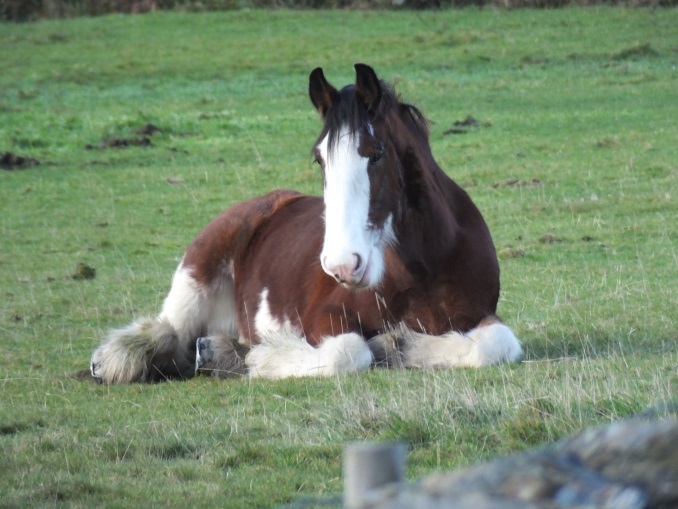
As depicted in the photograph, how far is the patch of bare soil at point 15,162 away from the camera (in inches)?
804

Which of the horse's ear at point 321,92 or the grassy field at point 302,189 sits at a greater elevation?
the horse's ear at point 321,92

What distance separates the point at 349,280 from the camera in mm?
6660

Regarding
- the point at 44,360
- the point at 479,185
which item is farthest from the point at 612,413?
the point at 479,185

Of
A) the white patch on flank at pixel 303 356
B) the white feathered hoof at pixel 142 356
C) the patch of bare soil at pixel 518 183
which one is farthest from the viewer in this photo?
the patch of bare soil at pixel 518 183

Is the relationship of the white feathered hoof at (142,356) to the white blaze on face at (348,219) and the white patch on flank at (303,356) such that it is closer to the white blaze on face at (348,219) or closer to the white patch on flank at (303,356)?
the white patch on flank at (303,356)

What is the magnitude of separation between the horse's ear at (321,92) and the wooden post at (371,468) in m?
5.04

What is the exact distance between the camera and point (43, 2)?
42.2m

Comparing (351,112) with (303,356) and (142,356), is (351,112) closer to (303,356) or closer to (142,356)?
(303,356)

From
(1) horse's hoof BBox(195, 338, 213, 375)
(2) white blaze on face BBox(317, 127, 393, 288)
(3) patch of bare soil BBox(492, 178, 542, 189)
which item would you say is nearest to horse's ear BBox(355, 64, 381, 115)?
(2) white blaze on face BBox(317, 127, 393, 288)

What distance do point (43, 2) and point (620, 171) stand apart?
30566 mm

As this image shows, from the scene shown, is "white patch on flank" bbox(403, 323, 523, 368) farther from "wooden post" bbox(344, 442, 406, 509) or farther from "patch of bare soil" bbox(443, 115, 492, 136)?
"patch of bare soil" bbox(443, 115, 492, 136)

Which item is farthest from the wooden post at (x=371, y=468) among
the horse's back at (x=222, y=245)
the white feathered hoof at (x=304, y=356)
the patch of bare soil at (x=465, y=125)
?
the patch of bare soil at (x=465, y=125)

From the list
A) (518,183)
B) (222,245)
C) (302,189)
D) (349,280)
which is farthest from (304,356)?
(302,189)

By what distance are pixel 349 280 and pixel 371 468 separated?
4.45m
